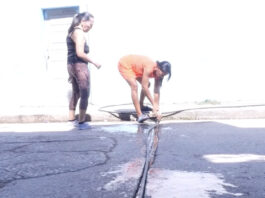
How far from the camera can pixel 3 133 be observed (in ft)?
17.8

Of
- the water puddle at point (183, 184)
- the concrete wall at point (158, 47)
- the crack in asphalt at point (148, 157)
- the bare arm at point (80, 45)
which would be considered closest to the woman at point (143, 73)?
the crack in asphalt at point (148, 157)

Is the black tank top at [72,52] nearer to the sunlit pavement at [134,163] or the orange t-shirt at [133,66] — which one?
the orange t-shirt at [133,66]

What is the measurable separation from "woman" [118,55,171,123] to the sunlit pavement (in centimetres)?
71

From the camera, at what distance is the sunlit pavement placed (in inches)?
107

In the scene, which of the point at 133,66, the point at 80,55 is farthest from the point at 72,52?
the point at 133,66

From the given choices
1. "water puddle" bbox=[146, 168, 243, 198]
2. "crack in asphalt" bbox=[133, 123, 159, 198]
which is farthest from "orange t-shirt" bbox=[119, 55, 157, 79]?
"water puddle" bbox=[146, 168, 243, 198]

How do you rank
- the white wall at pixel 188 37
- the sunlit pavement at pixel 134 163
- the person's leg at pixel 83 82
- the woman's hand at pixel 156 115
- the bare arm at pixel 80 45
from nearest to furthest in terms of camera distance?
the sunlit pavement at pixel 134 163
the bare arm at pixel 80 45
the person's leg at pixel 83 82
the woman's hand at pixel 156 115
the white wall at pixel 188 37

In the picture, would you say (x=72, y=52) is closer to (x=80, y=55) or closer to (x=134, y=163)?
(x=80, y=55)

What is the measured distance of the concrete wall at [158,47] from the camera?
7770 mm

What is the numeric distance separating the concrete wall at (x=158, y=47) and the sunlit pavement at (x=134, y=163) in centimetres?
267

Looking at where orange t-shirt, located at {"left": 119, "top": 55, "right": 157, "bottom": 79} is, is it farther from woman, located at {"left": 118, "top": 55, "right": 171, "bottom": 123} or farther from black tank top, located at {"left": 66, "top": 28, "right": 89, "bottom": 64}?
→ black tank top, located at {"left": 66, "top": 28, "right": 89, "bottom": 64}

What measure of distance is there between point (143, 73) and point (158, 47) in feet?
6.62

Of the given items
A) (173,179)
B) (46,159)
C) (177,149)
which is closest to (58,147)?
(46,159)

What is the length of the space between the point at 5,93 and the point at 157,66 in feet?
12.5
